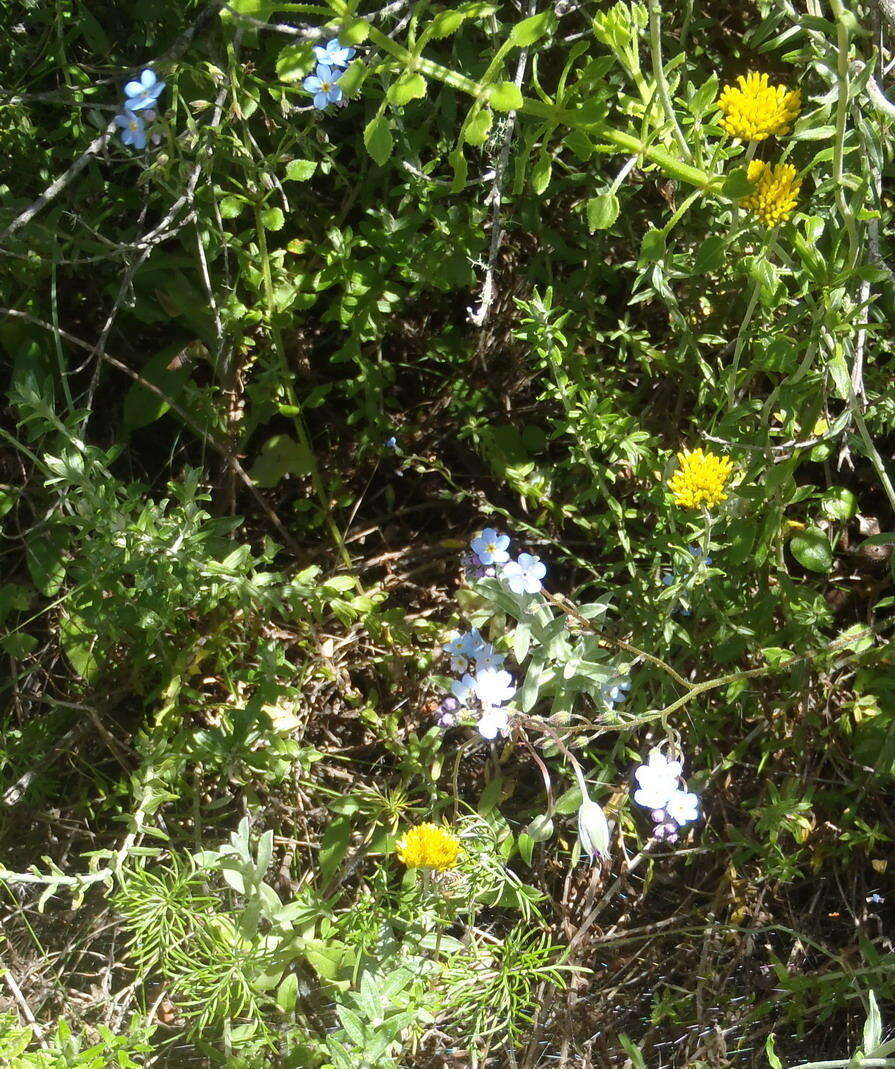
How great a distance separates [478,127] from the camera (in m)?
1.32

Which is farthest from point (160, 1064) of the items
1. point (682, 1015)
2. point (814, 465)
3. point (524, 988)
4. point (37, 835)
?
point (814, 465)

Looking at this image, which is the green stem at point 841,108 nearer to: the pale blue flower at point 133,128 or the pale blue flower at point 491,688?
the pale blue flower at point 491,688

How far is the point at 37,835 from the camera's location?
2.29 meters

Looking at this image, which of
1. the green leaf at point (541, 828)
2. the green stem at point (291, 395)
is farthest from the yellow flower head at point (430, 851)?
the green stem at point (291, 395)

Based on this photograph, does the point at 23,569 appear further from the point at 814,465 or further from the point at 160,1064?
the point at 814,465

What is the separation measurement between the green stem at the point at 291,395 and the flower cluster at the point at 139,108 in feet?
0.91

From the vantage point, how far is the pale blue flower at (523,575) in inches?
62.5

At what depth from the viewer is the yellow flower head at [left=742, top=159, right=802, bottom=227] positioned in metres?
1.43

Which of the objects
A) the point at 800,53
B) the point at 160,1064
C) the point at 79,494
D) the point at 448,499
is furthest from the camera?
the point at 448,499

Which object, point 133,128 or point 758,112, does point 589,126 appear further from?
point 133,128

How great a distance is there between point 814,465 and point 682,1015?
3.86ft

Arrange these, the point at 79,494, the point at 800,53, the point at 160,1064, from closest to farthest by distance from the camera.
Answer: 1. the point at 800,53
2. the point at 79,494
3. the point at 160,1064

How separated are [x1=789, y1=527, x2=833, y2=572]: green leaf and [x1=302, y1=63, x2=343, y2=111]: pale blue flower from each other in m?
1.11

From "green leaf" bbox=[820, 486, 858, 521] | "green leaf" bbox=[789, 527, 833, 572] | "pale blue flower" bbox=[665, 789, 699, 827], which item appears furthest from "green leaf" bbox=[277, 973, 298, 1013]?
"green leaf" bbox=[820, 486, 858, 521]
